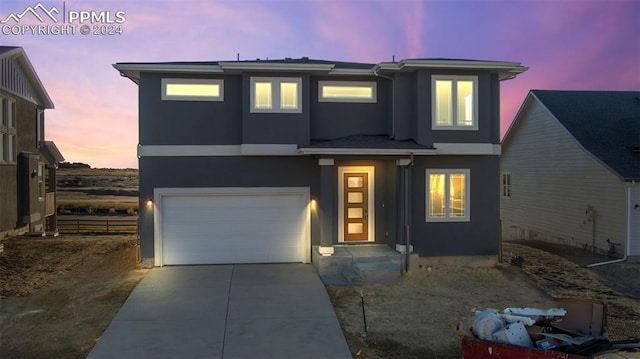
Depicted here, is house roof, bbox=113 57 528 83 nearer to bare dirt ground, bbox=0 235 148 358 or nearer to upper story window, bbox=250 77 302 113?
upper story window, bbox=250 77 302 113

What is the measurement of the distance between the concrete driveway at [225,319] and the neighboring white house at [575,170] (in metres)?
10.2

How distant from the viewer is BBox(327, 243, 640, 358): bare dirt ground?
7461mm

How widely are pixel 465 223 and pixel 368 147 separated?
3.45m

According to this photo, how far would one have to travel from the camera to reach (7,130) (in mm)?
17766

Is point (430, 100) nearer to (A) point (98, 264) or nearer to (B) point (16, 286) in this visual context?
(A) point (98, 264)

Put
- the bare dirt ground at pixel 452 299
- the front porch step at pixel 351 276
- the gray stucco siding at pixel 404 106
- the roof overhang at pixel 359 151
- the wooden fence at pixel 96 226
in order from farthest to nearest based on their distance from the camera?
the wooden fence at pixel 96 226
the gray stucco siding at pixel 404 106
the roof overhang at pixel 359 151
the front porch step at pixel 351 276
the bare dirt ground at pixel 452 299

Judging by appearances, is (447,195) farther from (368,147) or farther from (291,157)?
(291,157)

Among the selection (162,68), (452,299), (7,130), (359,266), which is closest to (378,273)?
(359,266)

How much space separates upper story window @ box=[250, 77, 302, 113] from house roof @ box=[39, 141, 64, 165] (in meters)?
14.3

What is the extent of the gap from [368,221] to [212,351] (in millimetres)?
7094

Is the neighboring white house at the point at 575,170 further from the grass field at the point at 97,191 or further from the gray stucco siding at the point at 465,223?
the grass field at the point at 97,191

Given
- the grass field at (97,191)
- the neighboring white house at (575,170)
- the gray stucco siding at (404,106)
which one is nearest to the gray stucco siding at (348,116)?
the gray stucco siding at (404,106)

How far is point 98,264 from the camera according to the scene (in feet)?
42.4

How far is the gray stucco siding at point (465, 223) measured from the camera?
12383 mm
